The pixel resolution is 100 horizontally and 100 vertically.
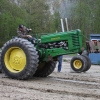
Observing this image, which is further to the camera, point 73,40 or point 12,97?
point 73,40

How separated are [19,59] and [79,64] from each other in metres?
4.88

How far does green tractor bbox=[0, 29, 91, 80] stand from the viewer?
9.30 metres

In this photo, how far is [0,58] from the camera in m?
10.1

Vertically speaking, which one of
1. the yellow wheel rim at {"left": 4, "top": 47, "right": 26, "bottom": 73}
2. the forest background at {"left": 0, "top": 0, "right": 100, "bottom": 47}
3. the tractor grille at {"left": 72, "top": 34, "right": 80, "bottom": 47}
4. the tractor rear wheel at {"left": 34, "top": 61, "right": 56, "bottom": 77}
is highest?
the forest background at {"left": 0, "top": 0, "right": 100, "bottom": 47}

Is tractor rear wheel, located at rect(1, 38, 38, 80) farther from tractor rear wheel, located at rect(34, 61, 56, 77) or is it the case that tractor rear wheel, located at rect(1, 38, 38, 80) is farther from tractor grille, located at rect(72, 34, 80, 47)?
tractor grille, located at rect(72, 34, 80, 47)

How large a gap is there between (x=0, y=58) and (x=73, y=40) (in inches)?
96.5

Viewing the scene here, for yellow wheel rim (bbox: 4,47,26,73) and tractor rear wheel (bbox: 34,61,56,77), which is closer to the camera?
yellow wheel rim (bbox: 4,47,26,73)

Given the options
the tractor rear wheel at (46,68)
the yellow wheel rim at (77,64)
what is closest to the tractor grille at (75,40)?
the tractor rear wheel at (46,68)

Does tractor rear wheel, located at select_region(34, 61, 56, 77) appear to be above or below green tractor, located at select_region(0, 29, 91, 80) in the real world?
below

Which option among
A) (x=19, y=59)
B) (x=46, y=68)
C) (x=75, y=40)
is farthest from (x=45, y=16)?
(x=75, y=40)

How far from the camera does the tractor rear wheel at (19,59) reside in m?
9.26

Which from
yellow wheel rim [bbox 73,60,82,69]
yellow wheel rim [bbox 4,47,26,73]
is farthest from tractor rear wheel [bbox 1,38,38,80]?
yellow wheel rim [bbox 73,60,82,69]

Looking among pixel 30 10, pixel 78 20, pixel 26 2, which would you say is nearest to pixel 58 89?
pixel 78 20

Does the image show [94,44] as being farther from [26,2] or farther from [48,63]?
[26,2]
